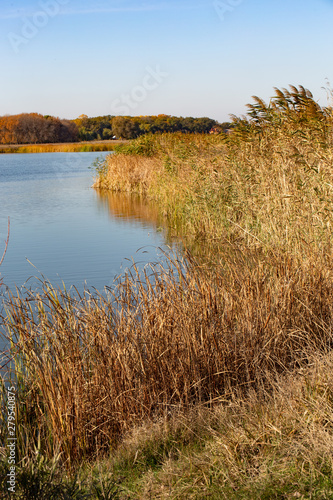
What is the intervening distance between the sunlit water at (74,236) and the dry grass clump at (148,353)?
21.8 inches

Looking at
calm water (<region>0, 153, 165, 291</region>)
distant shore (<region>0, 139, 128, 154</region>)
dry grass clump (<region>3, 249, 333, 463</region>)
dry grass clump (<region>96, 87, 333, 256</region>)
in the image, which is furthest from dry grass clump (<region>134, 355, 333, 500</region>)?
distant shore (<region>0, 139, 128, 154</region>)

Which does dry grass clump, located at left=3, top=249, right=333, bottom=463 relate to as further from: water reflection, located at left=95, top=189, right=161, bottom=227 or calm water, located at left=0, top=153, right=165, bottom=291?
water reflection, located at left=95, top=189, right=161, bottom=227

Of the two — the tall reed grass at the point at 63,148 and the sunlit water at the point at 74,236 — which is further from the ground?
the tall reed grass at the point at 63,148

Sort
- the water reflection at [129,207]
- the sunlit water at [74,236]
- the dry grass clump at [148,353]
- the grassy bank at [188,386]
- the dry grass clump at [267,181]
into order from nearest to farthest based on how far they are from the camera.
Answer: the grassy bank at [188,386], the dry grass clump at [148,353], the dry grass clump at [267,181], the sunlit water at [74,236], the water reflection at [129,207]

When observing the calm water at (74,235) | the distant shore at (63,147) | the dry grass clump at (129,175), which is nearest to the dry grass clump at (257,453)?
the calm water at (74,235)

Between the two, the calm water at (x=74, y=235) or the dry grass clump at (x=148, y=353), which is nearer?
the dry grass clump at (x=148, y=353)

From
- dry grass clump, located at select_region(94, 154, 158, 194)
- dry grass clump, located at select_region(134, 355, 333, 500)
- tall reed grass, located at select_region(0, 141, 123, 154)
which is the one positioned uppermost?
tall reed grass, located at select_region(0, 141, 123, 154)

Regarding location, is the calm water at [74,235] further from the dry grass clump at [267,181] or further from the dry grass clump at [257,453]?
the dry grass clump at [257,453]

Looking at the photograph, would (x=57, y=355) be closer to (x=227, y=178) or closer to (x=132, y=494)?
(x=132, y=494)

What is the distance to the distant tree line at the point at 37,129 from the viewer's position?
5391 centimetres

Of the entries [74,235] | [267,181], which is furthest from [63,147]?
[267,181]

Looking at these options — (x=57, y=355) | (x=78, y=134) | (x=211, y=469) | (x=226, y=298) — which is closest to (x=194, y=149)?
(x=226, y=298)

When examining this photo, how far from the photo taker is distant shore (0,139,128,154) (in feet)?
164

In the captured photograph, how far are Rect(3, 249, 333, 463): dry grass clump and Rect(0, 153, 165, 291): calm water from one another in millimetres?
749
